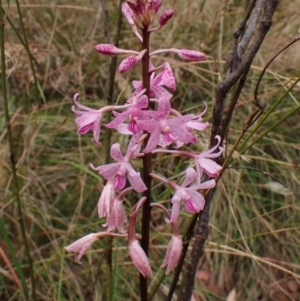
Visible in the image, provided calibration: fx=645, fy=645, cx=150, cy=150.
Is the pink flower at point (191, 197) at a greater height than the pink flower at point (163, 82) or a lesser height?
lesser

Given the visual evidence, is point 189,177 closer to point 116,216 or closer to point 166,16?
point 116,216

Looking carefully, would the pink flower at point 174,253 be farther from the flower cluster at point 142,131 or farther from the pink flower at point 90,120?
the pink flower at point 90,120

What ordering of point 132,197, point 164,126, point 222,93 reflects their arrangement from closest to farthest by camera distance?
point 164,126 < point 222,93 < point 132,197

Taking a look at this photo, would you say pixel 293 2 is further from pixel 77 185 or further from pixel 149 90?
pixel 149 90

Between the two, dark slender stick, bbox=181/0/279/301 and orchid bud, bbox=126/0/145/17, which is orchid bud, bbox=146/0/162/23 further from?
dark slender stick, bbox=181/0/279/301

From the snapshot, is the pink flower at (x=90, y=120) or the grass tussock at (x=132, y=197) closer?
the pink flower at (x=90, y=120)

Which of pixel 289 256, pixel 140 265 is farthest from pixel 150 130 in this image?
pixel 289 256

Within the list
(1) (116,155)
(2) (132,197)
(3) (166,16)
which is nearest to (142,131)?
(1) (116,155)

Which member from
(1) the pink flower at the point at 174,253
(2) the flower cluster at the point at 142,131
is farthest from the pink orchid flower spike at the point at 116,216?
(1) the pink flower at the point at 174,253
